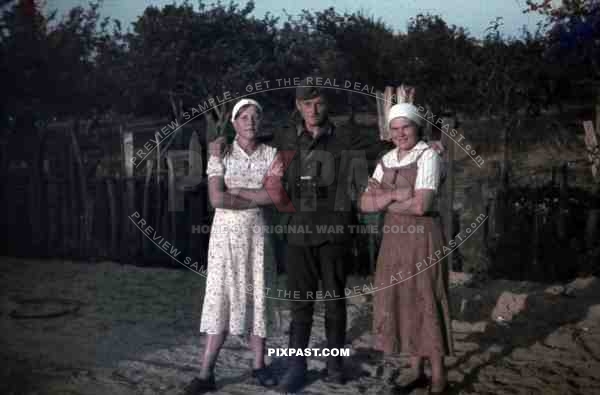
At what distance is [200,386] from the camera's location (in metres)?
3.38

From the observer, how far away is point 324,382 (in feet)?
11.9

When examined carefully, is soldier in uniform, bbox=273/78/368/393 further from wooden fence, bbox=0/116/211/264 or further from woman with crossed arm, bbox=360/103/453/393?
wooden fence, bbox=0/116/211/264

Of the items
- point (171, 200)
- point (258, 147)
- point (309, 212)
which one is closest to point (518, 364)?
point (309, 212)

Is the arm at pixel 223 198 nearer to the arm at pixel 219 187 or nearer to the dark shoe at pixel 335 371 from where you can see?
the arm at pixel 219 187

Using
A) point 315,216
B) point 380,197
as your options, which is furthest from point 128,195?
point 380,197

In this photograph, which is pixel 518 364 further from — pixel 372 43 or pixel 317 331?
pixel 372 43

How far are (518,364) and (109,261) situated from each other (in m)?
→ 4.92

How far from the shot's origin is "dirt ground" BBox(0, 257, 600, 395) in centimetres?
359

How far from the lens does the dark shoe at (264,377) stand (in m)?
3.51

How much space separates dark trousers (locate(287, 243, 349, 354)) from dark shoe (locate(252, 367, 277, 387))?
28 cm

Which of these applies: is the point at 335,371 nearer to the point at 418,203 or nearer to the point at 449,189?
the point at 418,203

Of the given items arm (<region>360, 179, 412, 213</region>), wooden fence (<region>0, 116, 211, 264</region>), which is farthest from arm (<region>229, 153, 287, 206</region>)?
wooden fence (<region>0, 116, 211, 264</region>)

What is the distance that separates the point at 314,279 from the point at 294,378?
64 cm

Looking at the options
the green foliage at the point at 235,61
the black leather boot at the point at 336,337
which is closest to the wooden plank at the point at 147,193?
the green foliage at the point at 235,61
